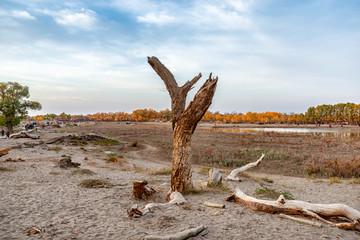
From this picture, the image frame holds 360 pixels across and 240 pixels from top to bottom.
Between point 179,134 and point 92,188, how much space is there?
428cm

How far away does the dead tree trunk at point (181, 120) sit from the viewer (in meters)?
7.88

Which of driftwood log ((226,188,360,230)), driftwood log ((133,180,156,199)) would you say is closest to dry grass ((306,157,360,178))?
driftwood log ((226,188,360,230))

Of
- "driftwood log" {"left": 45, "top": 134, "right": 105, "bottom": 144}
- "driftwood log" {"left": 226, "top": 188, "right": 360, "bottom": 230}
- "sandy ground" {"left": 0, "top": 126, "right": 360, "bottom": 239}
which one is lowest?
"driftwood log" {"left": 45, "top": 134, "right": 105, "bottom": 144}

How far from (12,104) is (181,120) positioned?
39594 mm

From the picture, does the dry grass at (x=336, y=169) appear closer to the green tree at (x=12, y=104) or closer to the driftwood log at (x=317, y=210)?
the driftwood log at (x=317, y=210)

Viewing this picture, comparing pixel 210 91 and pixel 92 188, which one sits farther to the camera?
pixel 92 188

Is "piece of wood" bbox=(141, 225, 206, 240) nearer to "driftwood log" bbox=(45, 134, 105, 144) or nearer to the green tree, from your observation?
"driftwood log" bbox=(45, 134, 105, 144)

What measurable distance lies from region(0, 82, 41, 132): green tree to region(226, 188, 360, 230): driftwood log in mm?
41942

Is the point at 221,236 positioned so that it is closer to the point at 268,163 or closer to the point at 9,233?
the point at 9,233

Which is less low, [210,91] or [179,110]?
[210,91]

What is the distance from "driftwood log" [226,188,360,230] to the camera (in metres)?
5.70

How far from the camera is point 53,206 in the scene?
7.21 metres

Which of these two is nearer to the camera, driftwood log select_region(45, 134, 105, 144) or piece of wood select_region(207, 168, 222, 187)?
piece of wood select_region(207, 168, 222, 187)

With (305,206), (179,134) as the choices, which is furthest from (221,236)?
(179,134)
